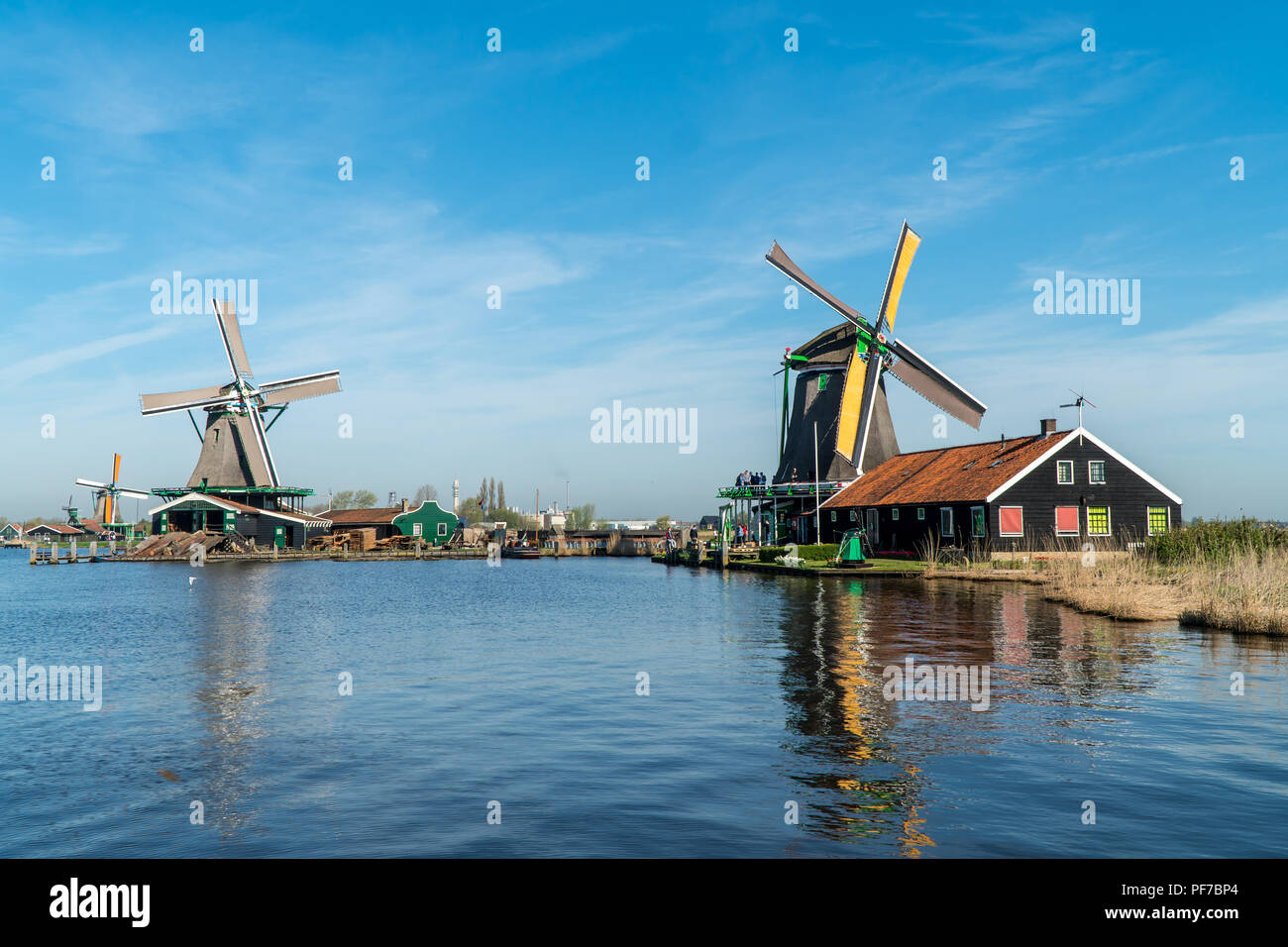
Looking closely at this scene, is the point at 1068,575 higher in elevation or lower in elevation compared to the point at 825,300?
lower

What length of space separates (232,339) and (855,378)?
6000 centimetres

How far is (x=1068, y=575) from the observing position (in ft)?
110

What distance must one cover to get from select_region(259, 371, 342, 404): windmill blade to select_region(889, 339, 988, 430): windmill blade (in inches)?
2240

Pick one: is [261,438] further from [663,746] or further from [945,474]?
[663,746]

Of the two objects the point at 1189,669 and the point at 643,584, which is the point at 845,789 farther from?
the point at 643,584

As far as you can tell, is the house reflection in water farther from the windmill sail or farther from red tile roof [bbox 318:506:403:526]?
red tile roof [bbox 318:506:403:526]

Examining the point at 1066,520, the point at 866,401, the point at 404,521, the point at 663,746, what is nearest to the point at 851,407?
the point at 866,401

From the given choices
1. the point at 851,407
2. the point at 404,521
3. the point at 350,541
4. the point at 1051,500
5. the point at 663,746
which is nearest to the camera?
the point at 663,746

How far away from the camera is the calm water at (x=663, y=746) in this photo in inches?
367

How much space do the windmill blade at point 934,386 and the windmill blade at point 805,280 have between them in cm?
342

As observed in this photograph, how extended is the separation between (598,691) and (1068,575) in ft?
76.0

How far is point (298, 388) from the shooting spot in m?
88.6

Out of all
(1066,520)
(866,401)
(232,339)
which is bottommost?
(1066,520)
